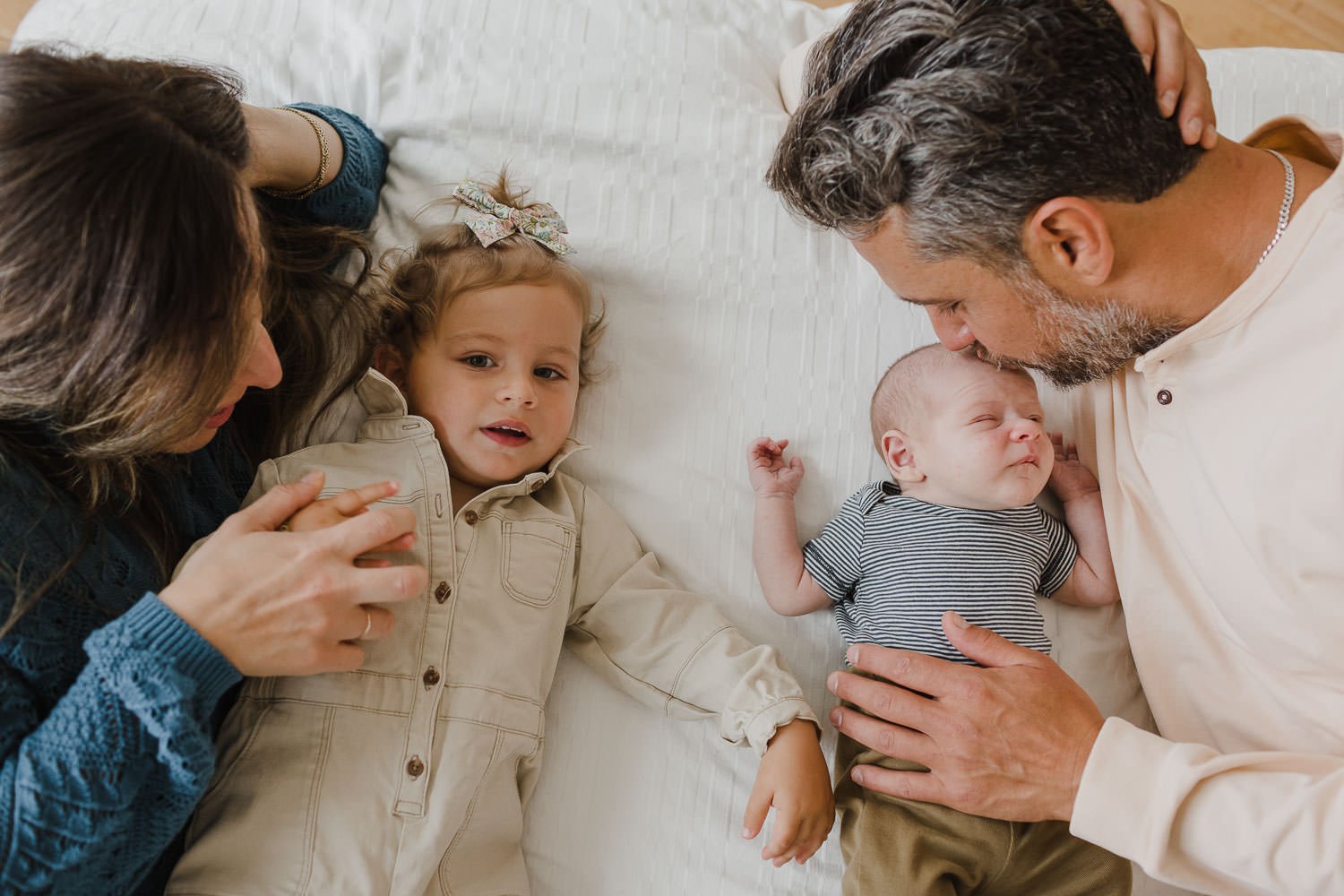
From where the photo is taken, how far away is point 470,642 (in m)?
1.29

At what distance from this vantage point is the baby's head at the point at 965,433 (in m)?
1.40

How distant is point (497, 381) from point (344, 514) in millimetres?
340

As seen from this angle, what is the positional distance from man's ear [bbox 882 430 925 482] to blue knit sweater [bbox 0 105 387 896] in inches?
37.4

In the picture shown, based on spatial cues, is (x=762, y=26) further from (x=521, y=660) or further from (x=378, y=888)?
(x=378, y=888)

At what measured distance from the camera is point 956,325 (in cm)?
138

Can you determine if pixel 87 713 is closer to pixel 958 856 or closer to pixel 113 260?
pixel 113 260

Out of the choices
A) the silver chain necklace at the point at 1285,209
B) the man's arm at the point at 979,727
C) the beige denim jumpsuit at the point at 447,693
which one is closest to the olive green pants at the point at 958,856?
the man's arm at the point at 979,727

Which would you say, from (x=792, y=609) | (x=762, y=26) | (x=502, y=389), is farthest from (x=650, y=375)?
(x=762, y=26)

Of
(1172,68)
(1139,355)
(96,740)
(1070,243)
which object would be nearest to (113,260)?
(96,740)

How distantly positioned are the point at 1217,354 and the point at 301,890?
A: 4.40 feet

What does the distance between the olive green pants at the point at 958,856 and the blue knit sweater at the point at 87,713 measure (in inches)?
32.0

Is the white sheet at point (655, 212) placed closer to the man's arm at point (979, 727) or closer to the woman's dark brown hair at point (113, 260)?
the man's arm at point (979, 727)

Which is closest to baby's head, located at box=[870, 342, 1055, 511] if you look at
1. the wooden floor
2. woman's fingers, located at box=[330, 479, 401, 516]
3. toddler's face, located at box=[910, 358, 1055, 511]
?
toddler's face, located at box=[910, 358, 1055, 511]

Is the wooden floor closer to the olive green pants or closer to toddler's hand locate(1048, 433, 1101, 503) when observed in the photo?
toddler's hand locate(1048, 433, 1101, 503)
